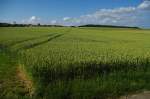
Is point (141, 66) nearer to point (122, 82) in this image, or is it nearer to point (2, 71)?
point (122, 82)

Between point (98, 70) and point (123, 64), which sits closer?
point (98, 70)

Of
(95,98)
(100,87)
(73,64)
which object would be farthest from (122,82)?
(73,64)

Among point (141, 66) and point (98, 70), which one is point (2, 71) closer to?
point (98, 70)

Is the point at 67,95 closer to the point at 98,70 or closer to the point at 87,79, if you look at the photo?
the point at 87,79

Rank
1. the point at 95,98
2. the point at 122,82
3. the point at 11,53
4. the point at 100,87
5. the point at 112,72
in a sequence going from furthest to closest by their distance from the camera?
the point at 11,53
the point at 112,72
the point at 122,82
the point at 100,87
the point at 95,98

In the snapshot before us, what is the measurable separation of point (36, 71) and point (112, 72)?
314 centimetres

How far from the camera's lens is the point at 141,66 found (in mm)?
16031

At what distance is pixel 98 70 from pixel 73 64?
46.4 inches

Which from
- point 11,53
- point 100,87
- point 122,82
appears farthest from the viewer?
point 11,53

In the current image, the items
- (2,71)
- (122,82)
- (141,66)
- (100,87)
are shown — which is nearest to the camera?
(100,87)

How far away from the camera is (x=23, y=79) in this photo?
602 inches

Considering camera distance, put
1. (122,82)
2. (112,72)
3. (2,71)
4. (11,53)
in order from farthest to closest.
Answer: (11,53)
(2,71)
(112,72)
(122,82)

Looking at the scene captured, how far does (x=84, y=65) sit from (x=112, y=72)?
1.46 metres

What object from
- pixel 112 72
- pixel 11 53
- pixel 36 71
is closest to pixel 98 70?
pixel 112 72
